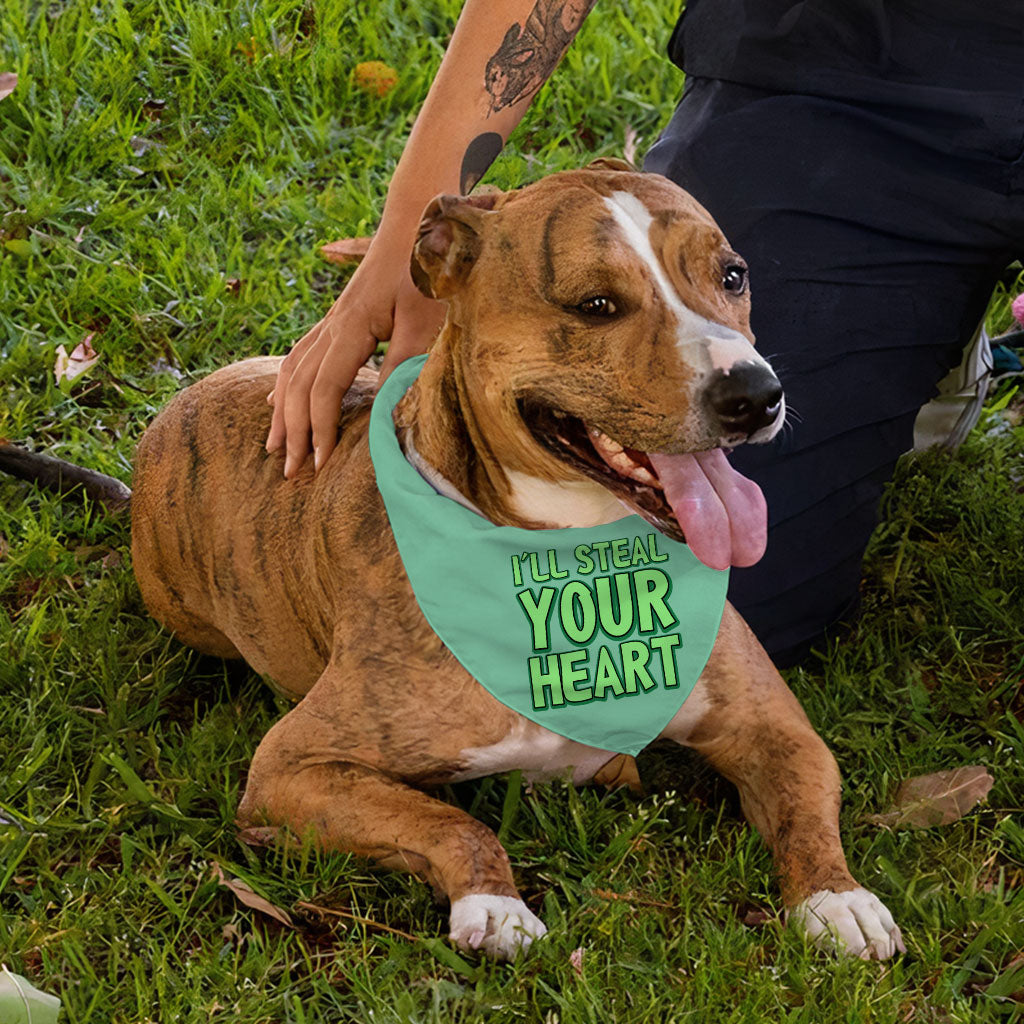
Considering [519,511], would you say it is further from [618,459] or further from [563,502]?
[618,459]

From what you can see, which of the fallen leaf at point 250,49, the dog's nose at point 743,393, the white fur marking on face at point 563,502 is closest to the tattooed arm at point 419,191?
the white fur marking on face at point 563,502

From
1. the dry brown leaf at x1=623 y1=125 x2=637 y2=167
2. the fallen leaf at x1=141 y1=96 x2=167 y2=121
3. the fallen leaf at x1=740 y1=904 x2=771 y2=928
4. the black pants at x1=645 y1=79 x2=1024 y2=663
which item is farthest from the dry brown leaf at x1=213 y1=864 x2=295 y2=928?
the fallen leaf at x1=141 y1=96 x2=167 y2=121

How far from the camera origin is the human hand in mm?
3170

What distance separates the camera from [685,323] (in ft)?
8.38

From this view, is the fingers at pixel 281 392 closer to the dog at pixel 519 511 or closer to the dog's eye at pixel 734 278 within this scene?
the dog at pixel 519 511

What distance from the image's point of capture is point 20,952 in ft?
8.98

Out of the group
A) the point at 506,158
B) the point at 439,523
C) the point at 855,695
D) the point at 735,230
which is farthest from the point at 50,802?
the point at 506,158

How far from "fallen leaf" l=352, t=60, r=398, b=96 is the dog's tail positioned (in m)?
2.13

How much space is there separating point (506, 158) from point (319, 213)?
0.68 meters

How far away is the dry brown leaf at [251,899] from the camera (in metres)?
2.80

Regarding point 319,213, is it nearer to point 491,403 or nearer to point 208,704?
point 208,704

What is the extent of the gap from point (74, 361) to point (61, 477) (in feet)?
2.11

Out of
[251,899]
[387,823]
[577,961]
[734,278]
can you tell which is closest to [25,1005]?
[251,899]

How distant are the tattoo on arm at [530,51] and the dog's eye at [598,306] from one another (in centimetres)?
87
